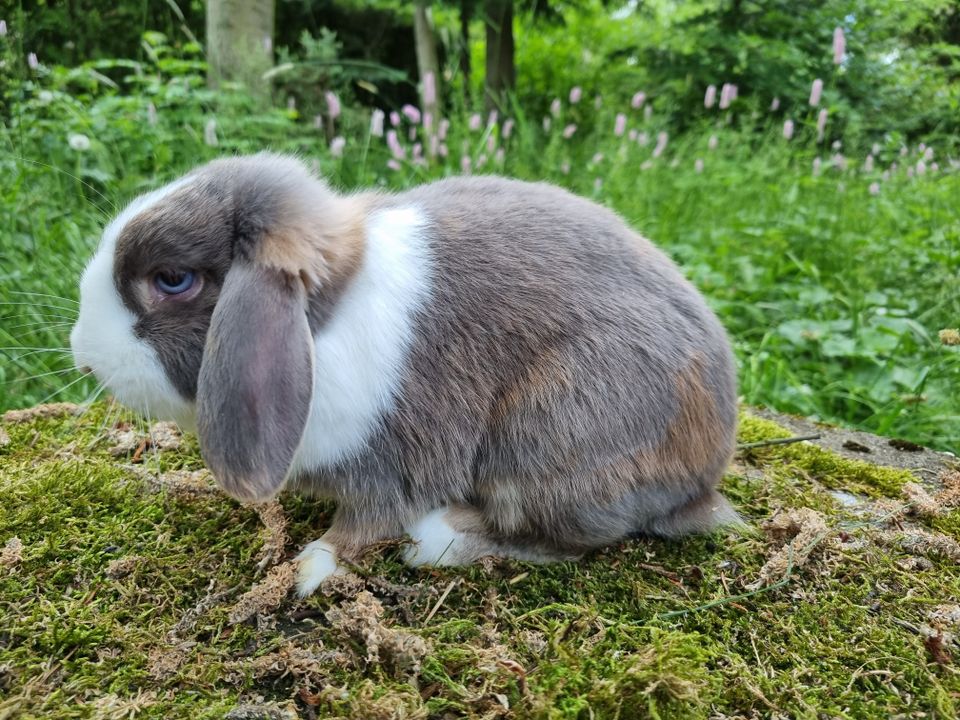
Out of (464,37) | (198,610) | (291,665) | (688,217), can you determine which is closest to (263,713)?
(291,665)

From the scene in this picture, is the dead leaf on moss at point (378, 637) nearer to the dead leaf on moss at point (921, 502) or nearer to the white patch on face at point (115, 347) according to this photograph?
the white patch on face at point (115, 347)

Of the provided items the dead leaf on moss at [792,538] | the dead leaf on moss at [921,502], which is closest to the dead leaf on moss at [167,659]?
the dead leaf on moss at [792,538]

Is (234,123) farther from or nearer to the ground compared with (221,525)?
farther from the ground

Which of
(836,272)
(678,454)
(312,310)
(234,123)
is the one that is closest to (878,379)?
(836,272)

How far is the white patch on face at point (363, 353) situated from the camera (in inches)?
73.5

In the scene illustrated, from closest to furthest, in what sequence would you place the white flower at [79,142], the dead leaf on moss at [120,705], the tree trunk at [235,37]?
the dead leaf on moss at [120,705] < the white flower at [79,142] < the tree trunk at [235,37]

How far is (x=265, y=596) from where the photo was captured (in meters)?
1.83

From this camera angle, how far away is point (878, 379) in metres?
3.64

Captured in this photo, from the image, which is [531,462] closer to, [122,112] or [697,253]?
[697,253]

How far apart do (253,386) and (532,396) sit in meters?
0.75

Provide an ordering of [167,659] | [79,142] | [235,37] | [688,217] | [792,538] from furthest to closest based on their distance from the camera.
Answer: [235,37], [688,217], [79,142], [792,538], [167,659]

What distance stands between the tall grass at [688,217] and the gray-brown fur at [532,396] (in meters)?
1.60

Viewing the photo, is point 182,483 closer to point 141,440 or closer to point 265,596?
point 141,440

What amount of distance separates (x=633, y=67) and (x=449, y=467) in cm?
884
